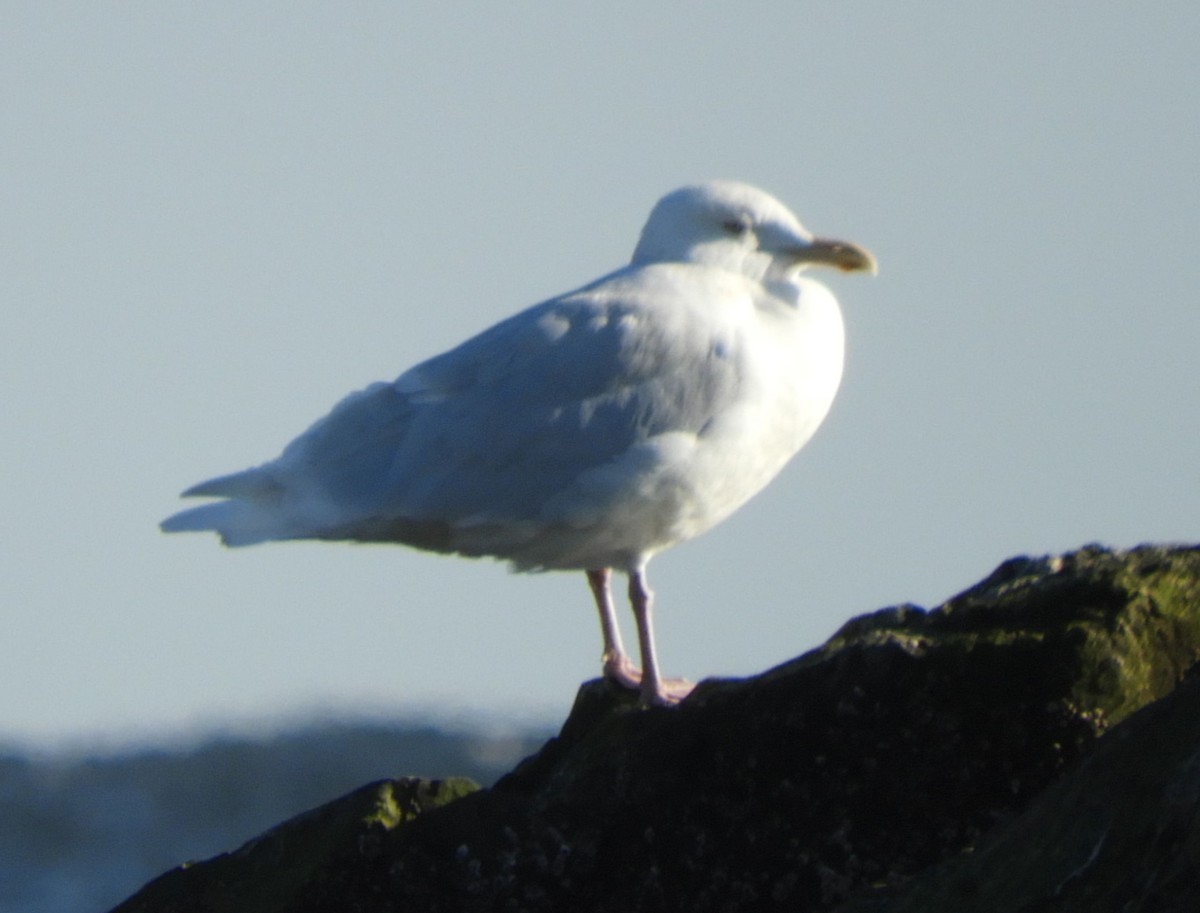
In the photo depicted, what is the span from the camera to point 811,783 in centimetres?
667

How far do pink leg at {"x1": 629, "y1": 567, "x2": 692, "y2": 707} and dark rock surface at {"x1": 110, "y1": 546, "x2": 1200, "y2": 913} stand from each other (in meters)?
1.08

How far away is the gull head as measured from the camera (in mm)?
9141

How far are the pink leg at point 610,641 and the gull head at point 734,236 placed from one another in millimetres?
1280

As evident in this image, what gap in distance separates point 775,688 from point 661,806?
1.57 feet

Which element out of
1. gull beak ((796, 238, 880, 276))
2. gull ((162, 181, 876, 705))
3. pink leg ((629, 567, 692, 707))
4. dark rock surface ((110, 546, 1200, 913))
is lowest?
dark rock surface ((110, 546, 1200, 913))

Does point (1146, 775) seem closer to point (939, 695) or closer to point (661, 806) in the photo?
point (939, 695)

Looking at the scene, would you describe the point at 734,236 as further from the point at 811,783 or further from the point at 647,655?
the point at 811,783

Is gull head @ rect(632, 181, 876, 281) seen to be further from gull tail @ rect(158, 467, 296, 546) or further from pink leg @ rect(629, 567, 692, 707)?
gull tail @ rect(158, 467, 296, 546)

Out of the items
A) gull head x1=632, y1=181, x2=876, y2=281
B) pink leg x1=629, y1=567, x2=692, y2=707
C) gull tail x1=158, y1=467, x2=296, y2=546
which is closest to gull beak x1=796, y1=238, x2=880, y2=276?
gull head x1=632, y1=181, x2=876, y2=281

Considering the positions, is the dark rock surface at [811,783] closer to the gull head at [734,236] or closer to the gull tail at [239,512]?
the gull tail at [239,512]

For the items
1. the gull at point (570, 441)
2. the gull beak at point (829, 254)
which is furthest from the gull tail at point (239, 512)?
the gull beak at point (829, 254)

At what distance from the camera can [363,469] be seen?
8.59 metres

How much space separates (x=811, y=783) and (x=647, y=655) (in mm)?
2054

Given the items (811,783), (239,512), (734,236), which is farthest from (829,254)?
(811,783)
